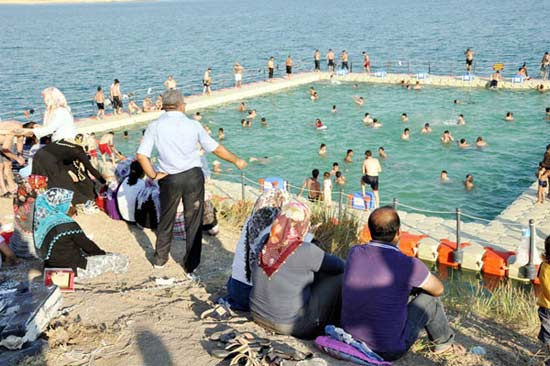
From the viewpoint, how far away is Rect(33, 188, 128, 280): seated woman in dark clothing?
6.21 m

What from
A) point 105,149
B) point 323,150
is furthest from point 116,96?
point 323,150

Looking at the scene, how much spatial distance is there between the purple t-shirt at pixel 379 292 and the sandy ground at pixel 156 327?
1.12ft

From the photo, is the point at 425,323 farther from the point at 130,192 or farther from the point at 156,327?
the point at 130,192

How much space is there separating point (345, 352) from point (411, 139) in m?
19.2

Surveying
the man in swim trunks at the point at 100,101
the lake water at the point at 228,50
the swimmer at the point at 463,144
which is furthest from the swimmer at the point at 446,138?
the man in swim trunks at the point at 100,101

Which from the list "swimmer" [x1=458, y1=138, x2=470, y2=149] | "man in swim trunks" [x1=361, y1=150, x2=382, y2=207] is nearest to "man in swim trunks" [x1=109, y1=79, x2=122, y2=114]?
"man in swim trunks" [x1=361, y1=150, x2=382, y2=207]

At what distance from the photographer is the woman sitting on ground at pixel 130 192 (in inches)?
336

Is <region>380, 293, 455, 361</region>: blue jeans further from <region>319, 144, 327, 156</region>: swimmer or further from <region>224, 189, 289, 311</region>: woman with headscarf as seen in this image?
<region>319, 144, 327, 156</region>: swimmer

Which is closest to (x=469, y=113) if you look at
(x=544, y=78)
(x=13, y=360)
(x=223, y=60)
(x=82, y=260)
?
(x=544, y=78)

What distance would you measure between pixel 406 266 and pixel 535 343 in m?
2.49

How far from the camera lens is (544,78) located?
30453 mm

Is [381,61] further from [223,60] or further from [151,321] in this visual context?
[151,321]

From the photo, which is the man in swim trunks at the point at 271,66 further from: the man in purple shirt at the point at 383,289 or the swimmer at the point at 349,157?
the man in purple shirt at the point at 383,289

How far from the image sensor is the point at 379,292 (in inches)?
169
